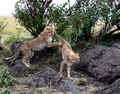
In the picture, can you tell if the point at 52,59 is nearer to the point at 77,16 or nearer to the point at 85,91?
the point at 77,16

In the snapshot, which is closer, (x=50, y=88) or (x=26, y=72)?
(x=50, y=88)

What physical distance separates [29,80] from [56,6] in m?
4.89

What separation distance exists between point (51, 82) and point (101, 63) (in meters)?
2.76

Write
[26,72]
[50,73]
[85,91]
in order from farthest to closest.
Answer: [26,72]
[50,73]
[85,91]

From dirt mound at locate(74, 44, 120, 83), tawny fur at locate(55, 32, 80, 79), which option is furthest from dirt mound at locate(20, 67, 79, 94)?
dirt mound at locate(74, 44, 120, 83)

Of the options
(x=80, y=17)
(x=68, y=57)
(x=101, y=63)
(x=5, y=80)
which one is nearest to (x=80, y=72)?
(x=101, y=63)

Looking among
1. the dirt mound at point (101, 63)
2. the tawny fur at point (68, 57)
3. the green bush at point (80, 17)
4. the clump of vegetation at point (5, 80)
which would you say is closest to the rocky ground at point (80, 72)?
the dirt mound at point (101, 63)

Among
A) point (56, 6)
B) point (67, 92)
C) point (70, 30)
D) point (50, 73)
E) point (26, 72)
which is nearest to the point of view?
point (67, 92)

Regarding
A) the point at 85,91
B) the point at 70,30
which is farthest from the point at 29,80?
the point at 70,30

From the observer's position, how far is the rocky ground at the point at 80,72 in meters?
6.91

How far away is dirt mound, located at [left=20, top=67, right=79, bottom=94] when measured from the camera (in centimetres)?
671

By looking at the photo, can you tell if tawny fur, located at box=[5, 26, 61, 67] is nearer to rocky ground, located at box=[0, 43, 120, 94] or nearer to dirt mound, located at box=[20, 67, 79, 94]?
rocky ground, located at box=[0, 43, 120, 94]

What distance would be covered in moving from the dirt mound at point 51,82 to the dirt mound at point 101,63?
1.86 meters

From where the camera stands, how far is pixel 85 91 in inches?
275
